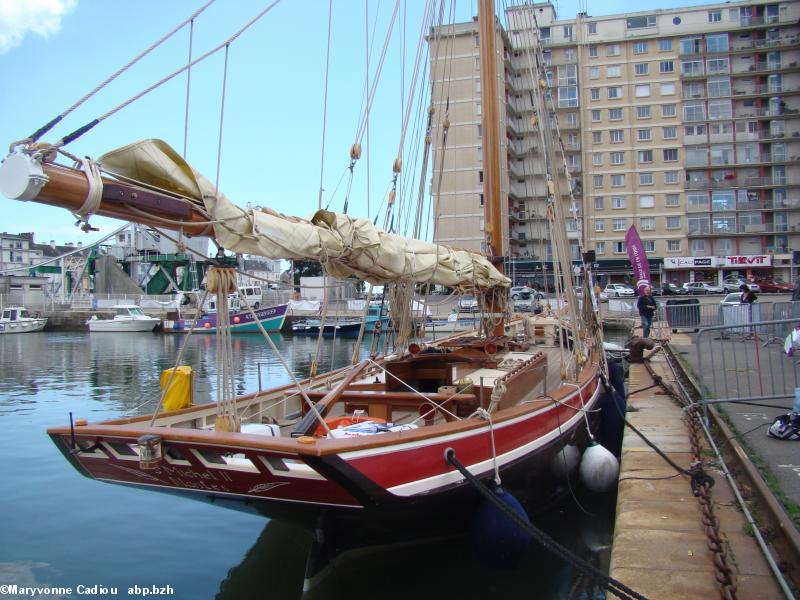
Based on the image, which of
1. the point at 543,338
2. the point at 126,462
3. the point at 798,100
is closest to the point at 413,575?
the point at 126,462

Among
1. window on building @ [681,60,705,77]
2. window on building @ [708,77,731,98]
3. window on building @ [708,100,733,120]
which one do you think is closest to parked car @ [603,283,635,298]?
window on building @ [708,100,733,120]

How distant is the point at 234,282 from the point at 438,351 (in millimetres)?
5110

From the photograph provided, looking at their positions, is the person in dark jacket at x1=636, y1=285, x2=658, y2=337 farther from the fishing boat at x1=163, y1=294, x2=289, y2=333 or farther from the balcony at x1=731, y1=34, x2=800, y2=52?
the balcony at x1=731, y1=34, x2=800, y2=52

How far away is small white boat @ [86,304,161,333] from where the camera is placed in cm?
A: 5162

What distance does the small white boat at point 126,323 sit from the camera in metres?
51.6

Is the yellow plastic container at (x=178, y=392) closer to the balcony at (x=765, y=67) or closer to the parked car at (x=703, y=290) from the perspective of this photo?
the parked car at (x=703, y=290)

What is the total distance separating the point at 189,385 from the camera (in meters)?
7.52

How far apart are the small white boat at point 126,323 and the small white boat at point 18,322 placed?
3882 mm

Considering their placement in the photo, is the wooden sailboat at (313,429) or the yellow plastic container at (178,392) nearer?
the wooden sailboat at (313,429)

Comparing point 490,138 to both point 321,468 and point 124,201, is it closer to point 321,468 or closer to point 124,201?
point 321,468

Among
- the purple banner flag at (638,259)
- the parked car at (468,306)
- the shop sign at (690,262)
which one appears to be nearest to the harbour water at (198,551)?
the parked car at (468,306)

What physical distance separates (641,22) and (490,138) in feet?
227

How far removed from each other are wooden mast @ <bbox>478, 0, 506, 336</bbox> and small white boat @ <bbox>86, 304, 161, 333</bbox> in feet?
151

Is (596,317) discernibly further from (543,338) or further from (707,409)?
(707,409)
